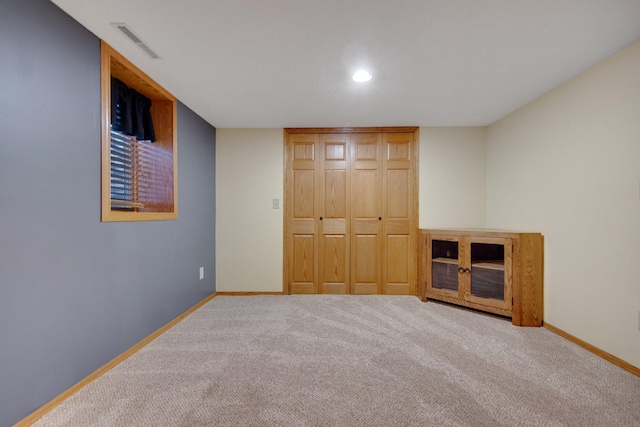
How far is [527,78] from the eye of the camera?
7.48 ft

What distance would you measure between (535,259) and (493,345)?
99 cm

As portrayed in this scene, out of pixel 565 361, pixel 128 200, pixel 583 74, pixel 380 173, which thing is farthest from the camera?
pixel 380 173

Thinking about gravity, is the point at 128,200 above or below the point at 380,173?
below

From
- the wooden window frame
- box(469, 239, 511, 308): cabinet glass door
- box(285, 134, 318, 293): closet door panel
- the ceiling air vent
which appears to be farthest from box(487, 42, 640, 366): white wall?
the wooden window frame

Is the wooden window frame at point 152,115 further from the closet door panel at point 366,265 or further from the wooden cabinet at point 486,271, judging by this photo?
the wooden cabinet at point 486,271

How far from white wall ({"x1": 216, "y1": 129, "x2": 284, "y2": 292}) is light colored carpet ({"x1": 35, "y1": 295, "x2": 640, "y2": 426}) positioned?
0.99m

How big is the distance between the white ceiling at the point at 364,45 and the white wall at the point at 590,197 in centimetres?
22

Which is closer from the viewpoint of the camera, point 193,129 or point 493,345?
point 493,345

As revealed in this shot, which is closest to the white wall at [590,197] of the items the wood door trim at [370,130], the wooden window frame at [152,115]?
the wood door trim at [370,130]

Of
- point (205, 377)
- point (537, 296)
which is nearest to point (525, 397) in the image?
point (537, 296)

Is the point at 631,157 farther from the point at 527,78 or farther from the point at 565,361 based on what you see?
the point at 565,361

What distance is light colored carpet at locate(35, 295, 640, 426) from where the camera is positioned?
143 centimetres

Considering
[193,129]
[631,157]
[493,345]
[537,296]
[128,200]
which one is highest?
[193,129]

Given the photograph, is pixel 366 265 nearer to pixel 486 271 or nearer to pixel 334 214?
pixel 334 214
